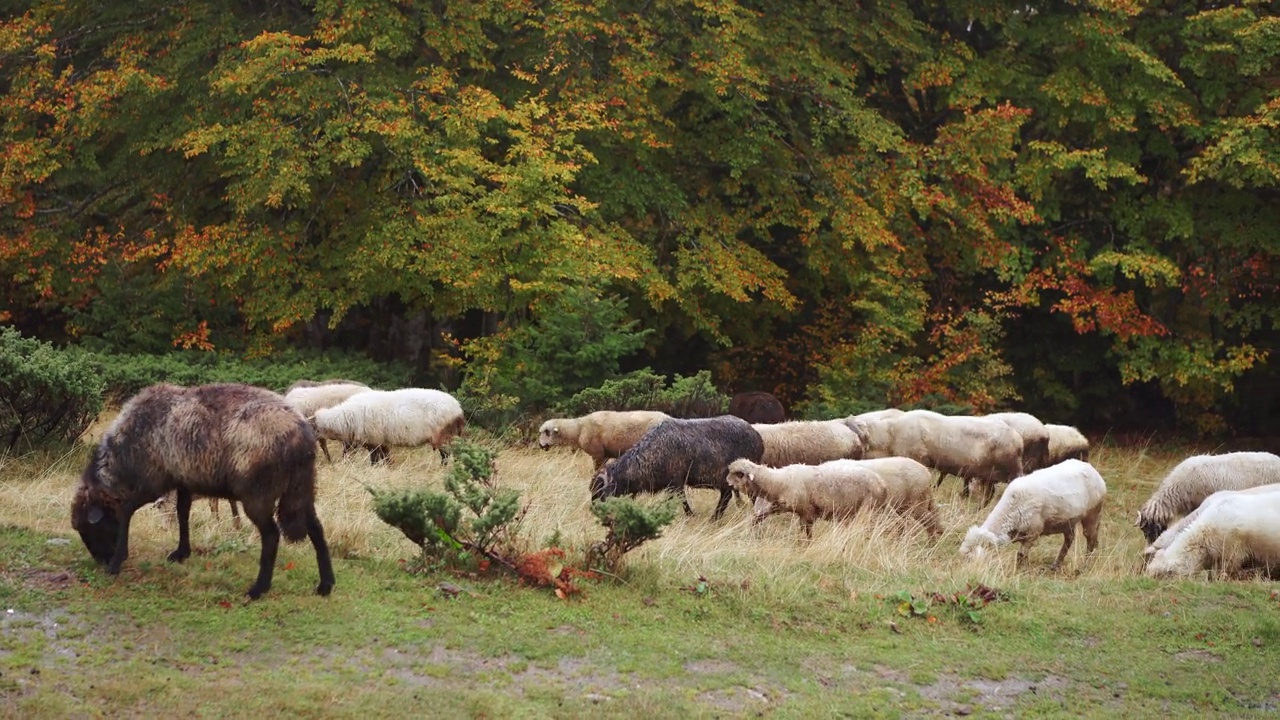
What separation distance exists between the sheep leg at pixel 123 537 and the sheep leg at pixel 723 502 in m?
5.23

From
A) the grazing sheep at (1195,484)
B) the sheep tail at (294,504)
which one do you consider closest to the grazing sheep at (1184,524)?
the grazing sheep at (1195,484)

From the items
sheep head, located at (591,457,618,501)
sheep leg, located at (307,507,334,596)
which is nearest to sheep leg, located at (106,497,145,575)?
sheep leg, located at (307,507,334,596)

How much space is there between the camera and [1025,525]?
11.3m

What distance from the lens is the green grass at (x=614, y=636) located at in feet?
23.4

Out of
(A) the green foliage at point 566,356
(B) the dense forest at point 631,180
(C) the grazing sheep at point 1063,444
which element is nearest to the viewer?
(C) the grazing sheep at point 1063,444

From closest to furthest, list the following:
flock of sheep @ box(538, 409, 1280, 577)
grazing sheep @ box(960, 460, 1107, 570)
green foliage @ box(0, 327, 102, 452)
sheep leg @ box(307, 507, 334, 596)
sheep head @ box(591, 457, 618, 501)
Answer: sheep leg @ box(307, 507, 334, 596)
flock of sheep @ box(538, 409, 1280, 577)
grazing sheep @ box(960, 460, 1107, 570)
sheep head @ box(591, 457, 618, 501)
green foliage @ box(0, 327, 102, 452)

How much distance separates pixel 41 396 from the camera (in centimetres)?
1273

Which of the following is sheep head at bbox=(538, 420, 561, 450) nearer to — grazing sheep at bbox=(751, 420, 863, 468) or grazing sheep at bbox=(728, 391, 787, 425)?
grazing sheep at bbox=(751, 420, 863, 468)

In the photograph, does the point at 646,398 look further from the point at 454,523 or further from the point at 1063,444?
the point at 454,523

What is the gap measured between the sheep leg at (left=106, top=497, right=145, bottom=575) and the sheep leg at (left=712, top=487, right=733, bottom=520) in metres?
5.23

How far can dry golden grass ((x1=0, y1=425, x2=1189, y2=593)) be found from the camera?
386 inches

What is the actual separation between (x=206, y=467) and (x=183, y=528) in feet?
2.61

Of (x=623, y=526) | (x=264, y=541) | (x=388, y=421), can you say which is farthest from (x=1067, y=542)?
(x=264, y=541)

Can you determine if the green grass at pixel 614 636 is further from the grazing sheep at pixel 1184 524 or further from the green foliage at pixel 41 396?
the green foliage at pixel 41 396
